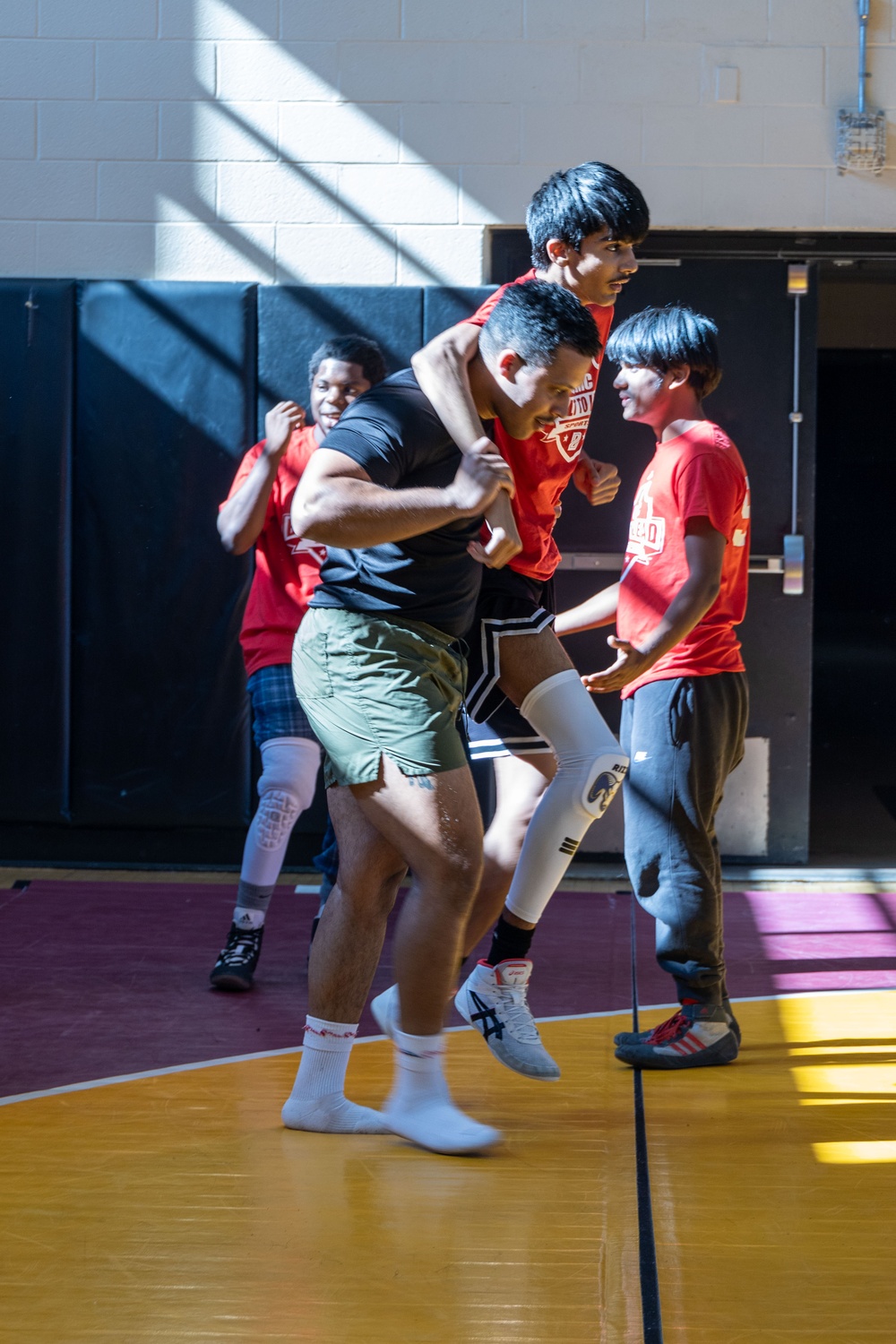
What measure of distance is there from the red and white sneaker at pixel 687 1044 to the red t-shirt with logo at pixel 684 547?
71 cm

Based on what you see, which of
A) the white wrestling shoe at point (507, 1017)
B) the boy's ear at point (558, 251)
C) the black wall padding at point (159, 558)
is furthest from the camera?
the black wall padding at point (159, 558)

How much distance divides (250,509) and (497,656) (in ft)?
3.94

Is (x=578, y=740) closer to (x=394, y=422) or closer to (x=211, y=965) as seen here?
(x=394, y=422)

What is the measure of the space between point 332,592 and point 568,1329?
1.24m

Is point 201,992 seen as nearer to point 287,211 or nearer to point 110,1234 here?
point 110,1234

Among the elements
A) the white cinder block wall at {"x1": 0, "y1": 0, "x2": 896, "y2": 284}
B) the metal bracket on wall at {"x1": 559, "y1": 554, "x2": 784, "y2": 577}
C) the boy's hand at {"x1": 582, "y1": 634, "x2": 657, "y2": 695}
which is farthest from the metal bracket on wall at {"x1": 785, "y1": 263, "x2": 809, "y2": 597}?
the boy's hand at {"x1": 582, "y1": 634, "x2": 657, "y2": 695}

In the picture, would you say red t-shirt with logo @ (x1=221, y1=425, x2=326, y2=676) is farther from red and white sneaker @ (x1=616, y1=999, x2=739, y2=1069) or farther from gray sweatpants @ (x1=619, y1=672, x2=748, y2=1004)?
red and white sneaker @ (x1=616, y1=999, x2=739, y2=1069)

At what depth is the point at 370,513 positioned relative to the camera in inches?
83.4

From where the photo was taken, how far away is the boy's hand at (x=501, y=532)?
7.18ft

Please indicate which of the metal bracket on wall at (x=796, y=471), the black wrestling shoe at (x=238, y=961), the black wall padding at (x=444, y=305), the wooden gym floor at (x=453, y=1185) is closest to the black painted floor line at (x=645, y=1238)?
the wooden gym floor at (x=453, y=1185)

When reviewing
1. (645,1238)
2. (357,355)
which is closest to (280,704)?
(357,355)

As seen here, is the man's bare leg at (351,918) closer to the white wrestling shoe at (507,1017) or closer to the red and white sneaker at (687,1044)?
the white wrestling shoe at (507,1017)

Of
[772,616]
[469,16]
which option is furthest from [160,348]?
[772,616]

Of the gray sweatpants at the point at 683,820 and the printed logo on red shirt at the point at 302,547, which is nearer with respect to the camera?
the gray sweatpants at the point at 683,820
